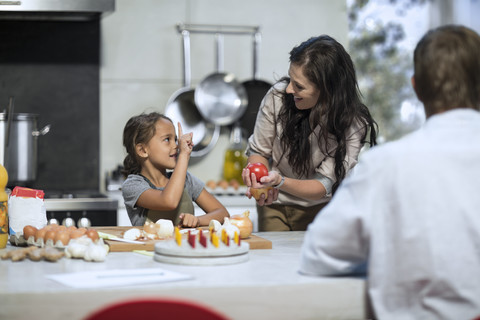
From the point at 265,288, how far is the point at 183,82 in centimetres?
230

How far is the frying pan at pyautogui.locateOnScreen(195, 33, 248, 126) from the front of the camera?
10.9 ft

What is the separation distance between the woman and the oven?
81 cm

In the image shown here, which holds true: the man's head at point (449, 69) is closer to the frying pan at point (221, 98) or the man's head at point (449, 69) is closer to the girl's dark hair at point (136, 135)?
the girl's dark hair at point (136, 135)

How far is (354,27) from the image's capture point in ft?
12.7

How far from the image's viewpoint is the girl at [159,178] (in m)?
2.11

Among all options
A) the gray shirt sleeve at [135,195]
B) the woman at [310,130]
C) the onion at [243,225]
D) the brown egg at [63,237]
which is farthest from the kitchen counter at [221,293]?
the gray shirt sleeve at [135,195]

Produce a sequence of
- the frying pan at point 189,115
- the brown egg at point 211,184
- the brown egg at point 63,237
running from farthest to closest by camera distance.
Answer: the frying pan at point 189,115
the brown egg at point 211,184
the brown egg at point 63,237

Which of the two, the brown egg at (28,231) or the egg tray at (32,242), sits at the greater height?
the brown egg at (28,231)

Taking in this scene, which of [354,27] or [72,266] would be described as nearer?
[72,266]

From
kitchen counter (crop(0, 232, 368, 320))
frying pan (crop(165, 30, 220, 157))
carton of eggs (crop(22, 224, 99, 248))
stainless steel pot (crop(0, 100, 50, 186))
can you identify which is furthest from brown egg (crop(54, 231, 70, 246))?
frying pan (crop(165, 30, 220, 157))

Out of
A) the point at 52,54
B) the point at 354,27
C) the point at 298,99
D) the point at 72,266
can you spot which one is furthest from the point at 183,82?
the point at 72,266

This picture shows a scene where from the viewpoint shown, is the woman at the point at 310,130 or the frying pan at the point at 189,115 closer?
Answer: the woman at the point at 310,130

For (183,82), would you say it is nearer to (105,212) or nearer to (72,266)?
(105,212)

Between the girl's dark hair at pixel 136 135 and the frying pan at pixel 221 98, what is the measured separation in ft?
3.39
